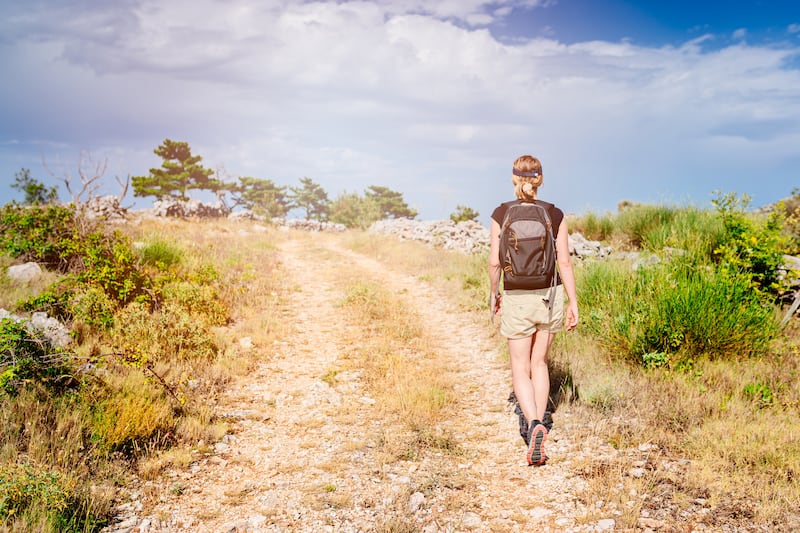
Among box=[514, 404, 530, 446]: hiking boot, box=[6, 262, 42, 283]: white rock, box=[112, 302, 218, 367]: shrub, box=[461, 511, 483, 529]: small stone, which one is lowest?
box=[461, 511, 483, 529]: small stone

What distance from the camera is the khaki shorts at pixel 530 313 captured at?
414 cm

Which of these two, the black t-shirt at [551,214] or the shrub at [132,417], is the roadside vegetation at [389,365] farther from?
the black t-shirt at [551,214]

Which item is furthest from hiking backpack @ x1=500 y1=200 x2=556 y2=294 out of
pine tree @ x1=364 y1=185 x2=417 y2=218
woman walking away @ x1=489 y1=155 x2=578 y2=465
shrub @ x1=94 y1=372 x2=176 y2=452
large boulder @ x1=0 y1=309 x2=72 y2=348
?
pine tree @ x1=364 y1=185 x2=417 y2=218

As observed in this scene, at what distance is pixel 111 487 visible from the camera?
3707mm

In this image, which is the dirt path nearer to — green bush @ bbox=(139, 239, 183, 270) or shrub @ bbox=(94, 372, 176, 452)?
shrub @ bbox=(94, 372, 176, 452)

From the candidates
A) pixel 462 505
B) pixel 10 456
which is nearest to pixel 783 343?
pixel 462 505

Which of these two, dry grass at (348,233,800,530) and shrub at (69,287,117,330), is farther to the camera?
shrub at (69,287,117,330)

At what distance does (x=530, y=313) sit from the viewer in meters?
4.15

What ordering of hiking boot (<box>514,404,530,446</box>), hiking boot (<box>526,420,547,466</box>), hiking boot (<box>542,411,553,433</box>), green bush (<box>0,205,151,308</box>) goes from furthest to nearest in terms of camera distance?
green bush (<box>0,205,151,308</box>), hiking boot (<box>542,411,553,433</box>), hiking boot (<box>514,404,530,446</box>), hiking boot (<box>526,420,547,466</box>)

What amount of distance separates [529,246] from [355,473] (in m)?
2.67

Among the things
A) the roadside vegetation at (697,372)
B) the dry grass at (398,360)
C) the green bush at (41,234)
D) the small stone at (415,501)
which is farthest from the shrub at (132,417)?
the green bush at (41,234)

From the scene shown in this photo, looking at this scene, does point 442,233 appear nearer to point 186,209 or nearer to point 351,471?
point 186,209

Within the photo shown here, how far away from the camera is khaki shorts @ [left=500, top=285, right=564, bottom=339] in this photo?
4.14m

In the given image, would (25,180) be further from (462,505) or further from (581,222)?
(462,505)
